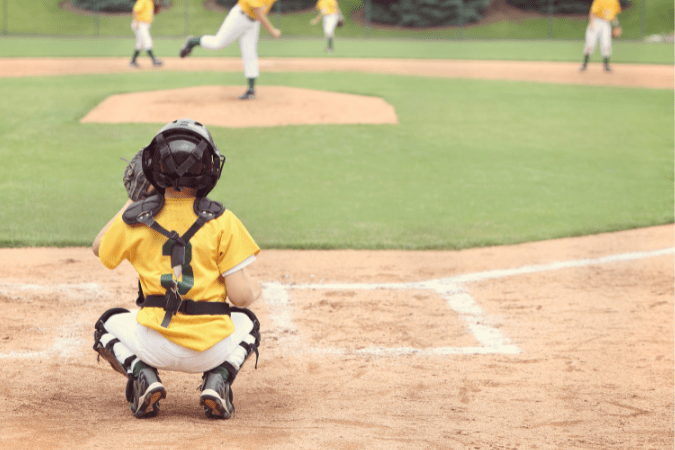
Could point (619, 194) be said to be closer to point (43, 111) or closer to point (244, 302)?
point (244, 302)

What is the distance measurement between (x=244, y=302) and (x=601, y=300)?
125 inches

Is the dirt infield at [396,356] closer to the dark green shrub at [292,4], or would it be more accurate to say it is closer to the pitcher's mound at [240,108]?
the pitcher's mound at [240,108]

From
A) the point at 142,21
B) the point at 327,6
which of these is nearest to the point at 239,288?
the point at 142,21

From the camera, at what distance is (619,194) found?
8.30 m

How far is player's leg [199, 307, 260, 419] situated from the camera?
296cm

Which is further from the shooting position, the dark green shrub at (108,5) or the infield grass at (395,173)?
the dark green shrub at (108,5)

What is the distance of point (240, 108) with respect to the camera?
1170 centimetres

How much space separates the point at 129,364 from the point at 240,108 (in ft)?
29.6

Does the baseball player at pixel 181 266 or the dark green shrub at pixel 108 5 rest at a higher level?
the dark green shrub at pixel 108 5

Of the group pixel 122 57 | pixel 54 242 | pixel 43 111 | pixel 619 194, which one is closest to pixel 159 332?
pixel 54 242

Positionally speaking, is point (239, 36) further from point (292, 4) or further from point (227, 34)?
point (292, 4)

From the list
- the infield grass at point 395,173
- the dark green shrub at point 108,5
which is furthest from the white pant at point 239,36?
the dark green shrub at point 108,5

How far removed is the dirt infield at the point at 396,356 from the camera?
2959mm

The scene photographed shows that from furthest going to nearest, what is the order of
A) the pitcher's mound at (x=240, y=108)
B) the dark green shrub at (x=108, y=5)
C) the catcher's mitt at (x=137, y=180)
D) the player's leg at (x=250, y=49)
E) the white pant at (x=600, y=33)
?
the dark green shrub at (x=108, y=5) < the white pant at (x=600, y=33) < the player's leg at (x=250, y=49) < the pitcher's mound at (x=240, y=108) < the catcher's mitt at (x=137, y=180)
